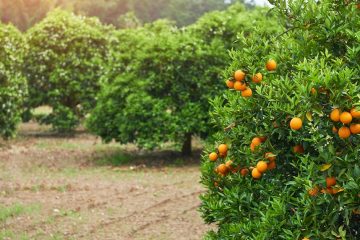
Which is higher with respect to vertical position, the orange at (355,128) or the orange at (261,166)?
the orange at (355,128)

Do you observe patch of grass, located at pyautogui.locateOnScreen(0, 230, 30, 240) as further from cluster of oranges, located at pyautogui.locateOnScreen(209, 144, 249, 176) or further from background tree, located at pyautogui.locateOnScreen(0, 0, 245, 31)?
background tree, located at pyautogui.locateOnScreen(0, 0, 245, 31)

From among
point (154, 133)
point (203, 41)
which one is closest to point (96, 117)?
point (154, 133)

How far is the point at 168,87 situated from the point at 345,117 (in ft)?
35.6

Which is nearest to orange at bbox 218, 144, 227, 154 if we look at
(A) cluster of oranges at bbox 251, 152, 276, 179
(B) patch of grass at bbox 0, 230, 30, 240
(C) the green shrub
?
(A) cluster of oranges at bbox 251, 152, 276, 179

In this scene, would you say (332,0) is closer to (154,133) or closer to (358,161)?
(358,161)

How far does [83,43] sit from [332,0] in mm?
16381

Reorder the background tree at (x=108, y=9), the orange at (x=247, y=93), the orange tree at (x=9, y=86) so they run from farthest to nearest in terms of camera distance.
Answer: the background tree at (x=108, y=9) → the orange tree at (x=9, y=86) → the orange at (x=247, y=93)

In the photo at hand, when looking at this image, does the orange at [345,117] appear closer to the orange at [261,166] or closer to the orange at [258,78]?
the orange at [261,166]

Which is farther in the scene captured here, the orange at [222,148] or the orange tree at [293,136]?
the orange at [222,148]

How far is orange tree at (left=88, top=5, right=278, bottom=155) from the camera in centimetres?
1339

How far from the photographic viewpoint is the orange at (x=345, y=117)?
3252 mm

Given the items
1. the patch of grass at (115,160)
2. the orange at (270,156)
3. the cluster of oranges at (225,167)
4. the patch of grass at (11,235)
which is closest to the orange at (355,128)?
the orange at (270,156)

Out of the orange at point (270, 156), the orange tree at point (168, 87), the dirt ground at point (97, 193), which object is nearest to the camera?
the orange at point (270, 156)

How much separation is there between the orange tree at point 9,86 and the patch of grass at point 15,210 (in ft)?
24.6
